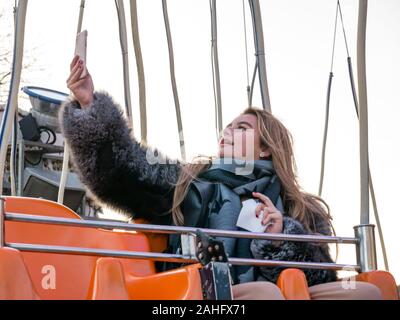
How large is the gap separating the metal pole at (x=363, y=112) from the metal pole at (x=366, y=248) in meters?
0.02

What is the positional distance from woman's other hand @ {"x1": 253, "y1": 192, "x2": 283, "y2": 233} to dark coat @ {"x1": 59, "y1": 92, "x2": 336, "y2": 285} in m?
0.03

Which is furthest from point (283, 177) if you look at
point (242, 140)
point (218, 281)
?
point (218, 281)

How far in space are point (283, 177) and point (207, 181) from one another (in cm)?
17

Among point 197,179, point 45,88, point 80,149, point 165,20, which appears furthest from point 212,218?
point 45,88

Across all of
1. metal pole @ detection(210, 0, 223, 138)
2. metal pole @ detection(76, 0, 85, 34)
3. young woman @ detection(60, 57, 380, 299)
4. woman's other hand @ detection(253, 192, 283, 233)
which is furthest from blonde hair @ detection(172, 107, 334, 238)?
metal pole @ detection(76, 0, 85, 34)

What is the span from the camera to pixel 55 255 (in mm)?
1589

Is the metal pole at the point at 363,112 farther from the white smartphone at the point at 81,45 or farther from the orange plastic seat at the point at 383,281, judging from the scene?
the white smartphone at the point at 81,45

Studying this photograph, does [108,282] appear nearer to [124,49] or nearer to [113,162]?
[113,162]

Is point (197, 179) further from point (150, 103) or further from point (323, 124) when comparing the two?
point (323, 124)

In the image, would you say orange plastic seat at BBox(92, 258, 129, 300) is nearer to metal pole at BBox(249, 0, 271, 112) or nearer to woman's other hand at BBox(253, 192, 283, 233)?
woman's other hand at BBox(253, 192, 283, 233)

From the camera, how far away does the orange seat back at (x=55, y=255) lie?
60.8 inches

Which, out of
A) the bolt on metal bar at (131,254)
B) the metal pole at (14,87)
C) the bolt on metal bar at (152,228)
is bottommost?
the bolt on metal bar at (131,254)

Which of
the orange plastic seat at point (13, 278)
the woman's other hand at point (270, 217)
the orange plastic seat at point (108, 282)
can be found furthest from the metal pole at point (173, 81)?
the orange plastic seat at point (13, 278)

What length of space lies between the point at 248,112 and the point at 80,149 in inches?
16.8
